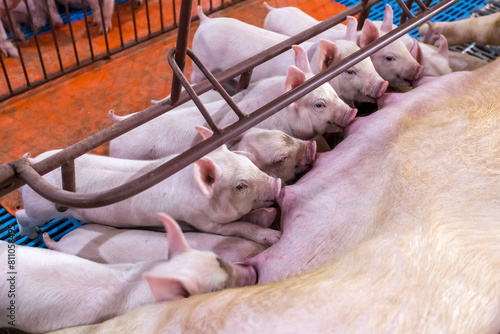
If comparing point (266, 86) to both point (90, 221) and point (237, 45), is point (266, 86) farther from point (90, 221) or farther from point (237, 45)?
point (90, 221)

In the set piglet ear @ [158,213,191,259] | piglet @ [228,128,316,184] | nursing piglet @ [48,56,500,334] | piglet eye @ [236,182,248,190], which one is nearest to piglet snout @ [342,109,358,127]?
nursing piglet @ [48,56,500,334]

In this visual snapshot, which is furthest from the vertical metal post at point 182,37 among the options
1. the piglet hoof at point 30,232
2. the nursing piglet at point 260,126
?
the piglet hoof at point 30,232

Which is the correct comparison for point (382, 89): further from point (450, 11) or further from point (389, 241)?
point (450, 11)

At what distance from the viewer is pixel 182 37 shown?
1.08m

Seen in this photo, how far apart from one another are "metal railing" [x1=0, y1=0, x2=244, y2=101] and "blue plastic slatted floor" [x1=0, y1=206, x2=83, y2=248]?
107 centimetres

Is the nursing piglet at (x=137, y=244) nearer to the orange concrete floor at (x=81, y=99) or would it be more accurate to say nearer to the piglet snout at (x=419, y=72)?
the orange concrete floor at (x=81, y=99)

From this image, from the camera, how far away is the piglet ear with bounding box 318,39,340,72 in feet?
6.44

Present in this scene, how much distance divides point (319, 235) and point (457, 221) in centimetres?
39

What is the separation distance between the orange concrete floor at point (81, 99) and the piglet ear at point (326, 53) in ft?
4.02

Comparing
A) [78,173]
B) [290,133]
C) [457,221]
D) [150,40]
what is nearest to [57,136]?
[78,173]

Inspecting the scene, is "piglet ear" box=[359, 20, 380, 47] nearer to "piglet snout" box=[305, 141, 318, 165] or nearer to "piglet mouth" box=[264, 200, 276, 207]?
"piglet snout" box=[305, 141, 318, 165]

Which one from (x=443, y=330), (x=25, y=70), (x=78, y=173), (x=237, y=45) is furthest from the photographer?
(x=25, y=70)

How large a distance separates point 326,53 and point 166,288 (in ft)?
4.37

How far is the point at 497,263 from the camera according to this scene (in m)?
1.17
